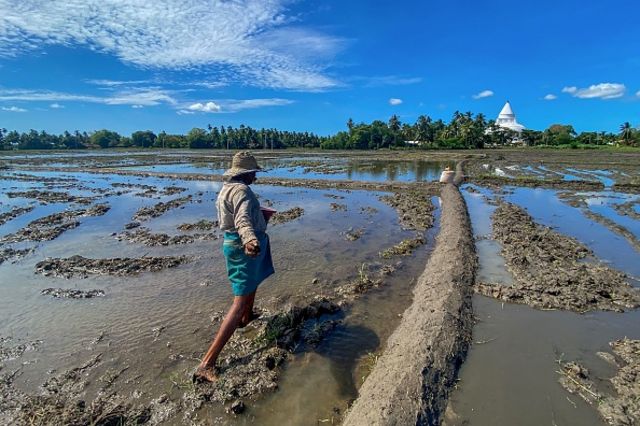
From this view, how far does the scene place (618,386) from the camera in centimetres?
307

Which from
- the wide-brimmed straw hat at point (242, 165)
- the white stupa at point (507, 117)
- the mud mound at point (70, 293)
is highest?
the white stupa at point (507, 117)

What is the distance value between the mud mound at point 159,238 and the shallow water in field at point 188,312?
29cm

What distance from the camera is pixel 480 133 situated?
2399 inches

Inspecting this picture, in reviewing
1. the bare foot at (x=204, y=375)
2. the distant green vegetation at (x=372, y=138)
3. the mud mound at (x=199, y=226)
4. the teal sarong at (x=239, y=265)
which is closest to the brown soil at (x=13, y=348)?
the bare foot at (x=204, y=375)

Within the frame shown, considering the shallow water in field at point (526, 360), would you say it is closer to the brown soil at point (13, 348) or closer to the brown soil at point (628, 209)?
the brown soil at point (13, 348)

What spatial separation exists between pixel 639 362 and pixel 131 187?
63.3 feet

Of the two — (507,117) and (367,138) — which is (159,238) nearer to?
(367,138)

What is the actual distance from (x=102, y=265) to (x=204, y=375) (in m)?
4.35

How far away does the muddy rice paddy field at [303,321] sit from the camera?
9.72 ft

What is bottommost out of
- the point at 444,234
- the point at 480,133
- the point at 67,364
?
the point at 67,364

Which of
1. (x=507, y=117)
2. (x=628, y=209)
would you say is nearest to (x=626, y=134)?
(x=507, y=117)

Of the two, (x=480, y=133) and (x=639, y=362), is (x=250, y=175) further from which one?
(x=480, y=133)

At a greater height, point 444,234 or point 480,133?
point 480,133

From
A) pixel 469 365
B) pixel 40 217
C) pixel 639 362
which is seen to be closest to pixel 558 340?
pixel 639 362
